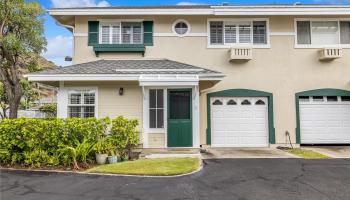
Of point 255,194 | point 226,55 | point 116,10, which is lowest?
point 255,194

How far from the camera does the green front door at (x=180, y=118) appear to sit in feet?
35.3

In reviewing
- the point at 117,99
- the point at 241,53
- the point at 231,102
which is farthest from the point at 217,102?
the point at 117,99

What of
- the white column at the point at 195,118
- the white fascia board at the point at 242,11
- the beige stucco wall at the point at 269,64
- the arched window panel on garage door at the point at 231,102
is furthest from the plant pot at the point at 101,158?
the white fascia board at the point at 242,11

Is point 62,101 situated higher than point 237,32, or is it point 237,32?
point 237,32

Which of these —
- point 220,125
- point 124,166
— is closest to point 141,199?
point 124,166

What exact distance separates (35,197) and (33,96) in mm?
14195

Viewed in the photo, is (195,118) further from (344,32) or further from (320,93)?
(344,32)

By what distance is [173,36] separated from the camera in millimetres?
12859

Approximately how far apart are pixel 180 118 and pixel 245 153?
2.92 metres

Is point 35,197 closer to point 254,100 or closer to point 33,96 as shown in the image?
point 254,100

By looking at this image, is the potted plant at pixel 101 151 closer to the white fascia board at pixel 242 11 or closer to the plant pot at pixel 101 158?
the plant pot at pixel 101 158

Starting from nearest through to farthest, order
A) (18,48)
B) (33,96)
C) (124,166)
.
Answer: (124,166)
(18,48)
(33,96)

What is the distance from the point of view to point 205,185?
6.33 metres

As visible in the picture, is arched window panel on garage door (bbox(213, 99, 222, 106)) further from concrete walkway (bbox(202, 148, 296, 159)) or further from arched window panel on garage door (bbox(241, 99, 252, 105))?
concrete walkway (bbox(202, 148, 296, 159))
